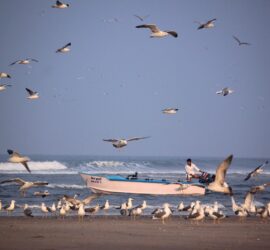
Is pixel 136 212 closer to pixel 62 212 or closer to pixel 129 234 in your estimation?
pixel 62 212

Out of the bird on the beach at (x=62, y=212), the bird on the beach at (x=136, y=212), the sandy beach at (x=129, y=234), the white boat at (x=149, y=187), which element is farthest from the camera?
the white boat at (x=149, y=187)

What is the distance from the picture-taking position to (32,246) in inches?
591

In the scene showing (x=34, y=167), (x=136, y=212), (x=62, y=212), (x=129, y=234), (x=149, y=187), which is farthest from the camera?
(x=34, y=167)

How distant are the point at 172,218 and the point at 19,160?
5.49 metres

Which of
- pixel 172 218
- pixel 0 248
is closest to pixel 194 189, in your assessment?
pixel 172 218

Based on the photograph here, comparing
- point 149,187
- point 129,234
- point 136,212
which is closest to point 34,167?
point 149,187

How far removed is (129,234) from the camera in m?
17.7

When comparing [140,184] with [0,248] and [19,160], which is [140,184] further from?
[0,248]

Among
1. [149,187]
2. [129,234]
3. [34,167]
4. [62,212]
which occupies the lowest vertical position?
[129,234]

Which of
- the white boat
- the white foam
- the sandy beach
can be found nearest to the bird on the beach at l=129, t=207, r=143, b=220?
the sandy beach

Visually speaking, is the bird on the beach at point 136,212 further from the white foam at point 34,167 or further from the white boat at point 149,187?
the white foam at point 34,167

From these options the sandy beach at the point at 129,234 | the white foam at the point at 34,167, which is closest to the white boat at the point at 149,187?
the sandy beach at the point at 129,234

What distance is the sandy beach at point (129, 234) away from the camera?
15.5m

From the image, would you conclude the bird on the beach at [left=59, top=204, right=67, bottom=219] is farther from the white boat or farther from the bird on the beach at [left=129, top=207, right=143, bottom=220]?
the white boat
